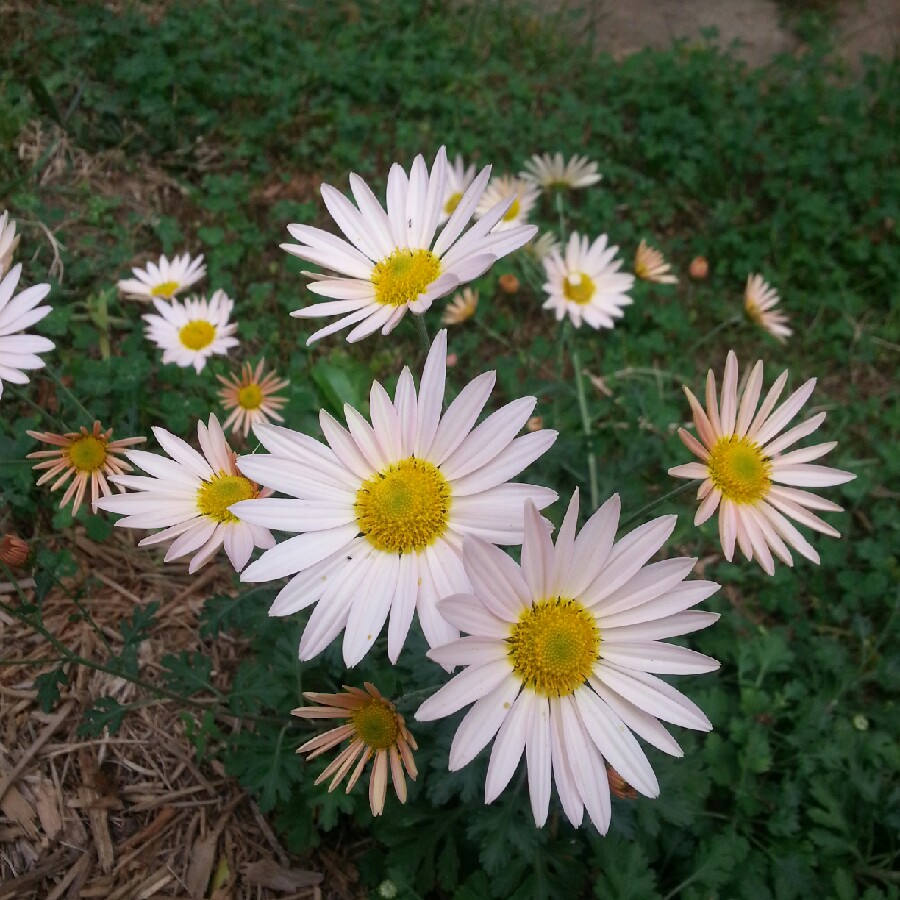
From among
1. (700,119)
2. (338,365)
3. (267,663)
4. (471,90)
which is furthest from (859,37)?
(267,663)

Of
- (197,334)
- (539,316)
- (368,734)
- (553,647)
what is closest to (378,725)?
(368,734)

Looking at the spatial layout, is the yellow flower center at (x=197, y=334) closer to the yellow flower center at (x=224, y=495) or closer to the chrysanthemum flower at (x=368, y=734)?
the yellow flower center at (x=224, y=495)

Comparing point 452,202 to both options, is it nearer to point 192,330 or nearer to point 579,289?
point 579,289

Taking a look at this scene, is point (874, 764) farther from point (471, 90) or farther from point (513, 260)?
point (471, 90)

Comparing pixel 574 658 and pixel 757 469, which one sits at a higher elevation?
pixel 757 469

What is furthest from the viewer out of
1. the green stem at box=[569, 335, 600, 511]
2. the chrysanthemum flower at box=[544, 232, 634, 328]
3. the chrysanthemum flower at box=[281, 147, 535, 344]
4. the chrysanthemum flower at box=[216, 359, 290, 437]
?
the chrysanthemum flower at box=[544, 232, 634, 328]

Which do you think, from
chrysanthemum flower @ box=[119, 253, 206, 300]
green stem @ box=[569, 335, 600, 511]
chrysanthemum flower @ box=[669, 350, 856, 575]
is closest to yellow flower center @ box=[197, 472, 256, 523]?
chrysanthemum flower @ box=[669, 350, 856, 575]

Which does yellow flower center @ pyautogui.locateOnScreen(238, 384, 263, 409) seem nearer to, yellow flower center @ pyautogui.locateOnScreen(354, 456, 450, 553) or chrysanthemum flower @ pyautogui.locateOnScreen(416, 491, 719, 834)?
yellow flower center @ pyautogui.locateOnScreen(354, 456, 450, 553)

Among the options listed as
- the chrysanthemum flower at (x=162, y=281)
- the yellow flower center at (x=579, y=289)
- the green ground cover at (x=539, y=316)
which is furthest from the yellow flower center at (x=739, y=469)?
the chrysanthemum flower at (x=162, y=281)
